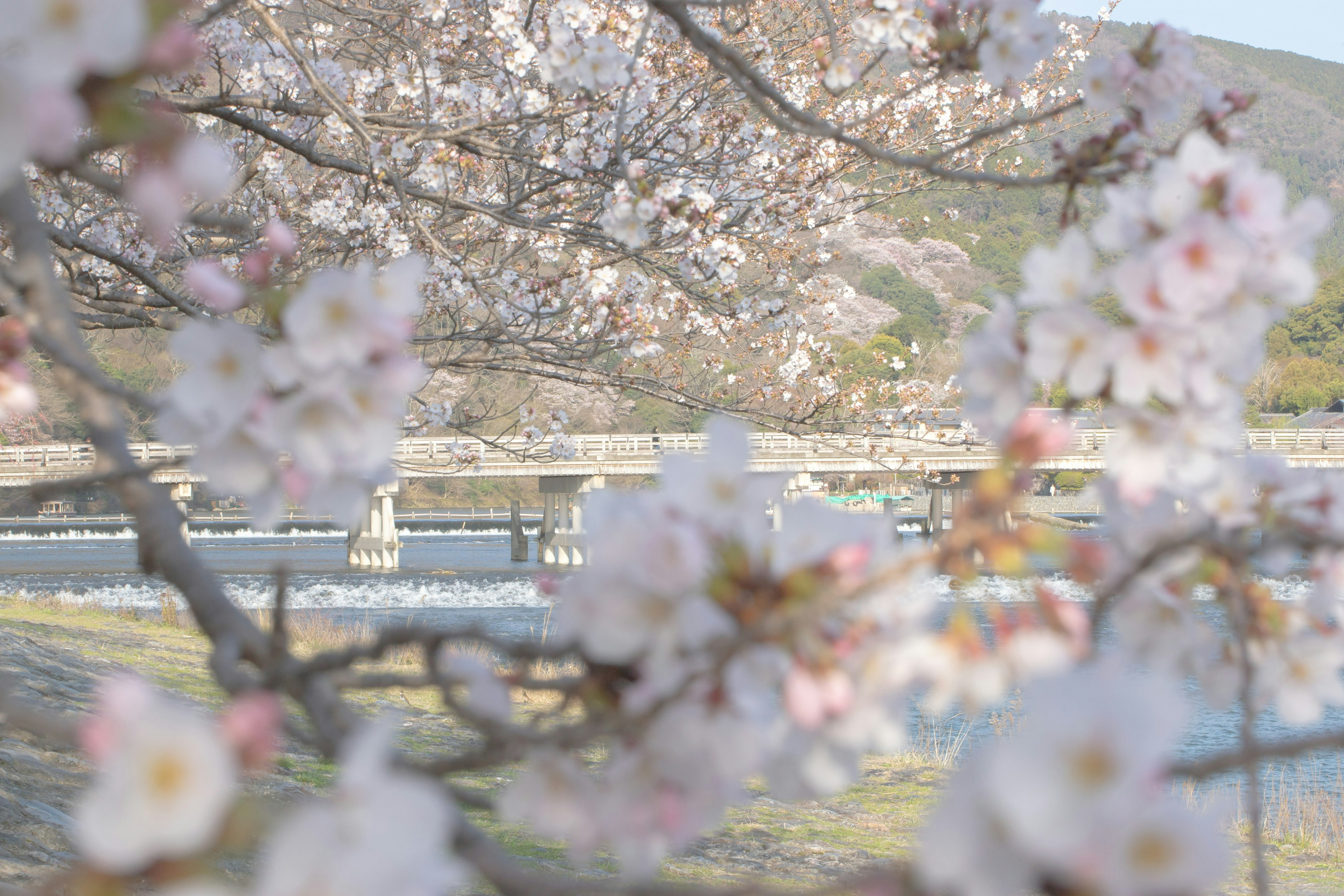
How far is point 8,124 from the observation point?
18.8 inches

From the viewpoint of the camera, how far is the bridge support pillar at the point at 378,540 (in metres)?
31.5

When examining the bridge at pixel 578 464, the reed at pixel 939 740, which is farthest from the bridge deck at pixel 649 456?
the reed at pixel 939 740

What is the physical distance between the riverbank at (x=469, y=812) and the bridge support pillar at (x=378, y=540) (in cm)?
2339

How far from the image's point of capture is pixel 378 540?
3167cm

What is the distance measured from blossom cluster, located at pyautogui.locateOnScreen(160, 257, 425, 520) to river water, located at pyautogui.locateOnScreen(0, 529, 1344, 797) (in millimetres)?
6992

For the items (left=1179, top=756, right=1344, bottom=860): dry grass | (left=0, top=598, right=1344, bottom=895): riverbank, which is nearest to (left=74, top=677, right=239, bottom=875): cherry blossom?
(left=0, top=598, right=1344, bottom=895): riverbank

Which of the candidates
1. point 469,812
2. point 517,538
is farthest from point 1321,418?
point 469,812

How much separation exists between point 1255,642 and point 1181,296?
1.05ft

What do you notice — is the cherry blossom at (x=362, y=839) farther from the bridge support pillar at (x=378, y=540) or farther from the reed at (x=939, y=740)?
the bridge support pillar at (x=378, y=540)

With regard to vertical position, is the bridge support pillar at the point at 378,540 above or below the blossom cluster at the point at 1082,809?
below

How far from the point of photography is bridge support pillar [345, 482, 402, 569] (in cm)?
3153

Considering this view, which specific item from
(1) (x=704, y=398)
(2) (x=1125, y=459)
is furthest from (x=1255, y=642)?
(1) (x=704, y=398)

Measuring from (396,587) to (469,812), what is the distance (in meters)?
20.3

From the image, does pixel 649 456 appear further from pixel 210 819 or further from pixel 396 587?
Answer: pixel 210 819
